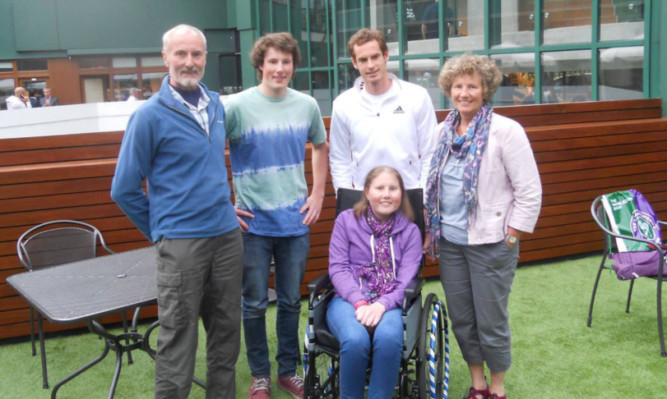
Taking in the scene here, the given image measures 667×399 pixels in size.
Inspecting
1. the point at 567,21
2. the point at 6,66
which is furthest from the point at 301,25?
the point at 6,66

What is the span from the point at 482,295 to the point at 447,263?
22 centimetres

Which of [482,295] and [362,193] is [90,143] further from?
[482,295]

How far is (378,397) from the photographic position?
2.72 m

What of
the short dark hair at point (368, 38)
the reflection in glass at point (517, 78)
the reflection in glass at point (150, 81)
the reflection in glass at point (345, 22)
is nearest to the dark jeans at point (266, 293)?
the short dark hair at point (368, 38)

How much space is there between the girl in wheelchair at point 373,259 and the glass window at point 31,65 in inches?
796

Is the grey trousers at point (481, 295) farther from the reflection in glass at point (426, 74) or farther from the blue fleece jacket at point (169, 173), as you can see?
the reflection in glass at point (426, 74)

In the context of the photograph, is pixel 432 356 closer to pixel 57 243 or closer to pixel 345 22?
pixel 57 243

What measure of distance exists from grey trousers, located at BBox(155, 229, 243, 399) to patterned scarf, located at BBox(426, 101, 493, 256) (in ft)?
2.91

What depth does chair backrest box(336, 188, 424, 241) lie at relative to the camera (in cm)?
318

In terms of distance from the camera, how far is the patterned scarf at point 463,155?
112 inches

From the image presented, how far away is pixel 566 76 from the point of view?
7.23m

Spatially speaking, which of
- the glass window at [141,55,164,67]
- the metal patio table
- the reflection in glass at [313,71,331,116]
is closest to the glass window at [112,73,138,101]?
the glass window at [141,55,164,67]

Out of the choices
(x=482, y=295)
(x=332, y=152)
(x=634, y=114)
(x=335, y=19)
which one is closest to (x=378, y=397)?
(x=482, y=295)

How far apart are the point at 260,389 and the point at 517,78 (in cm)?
574
